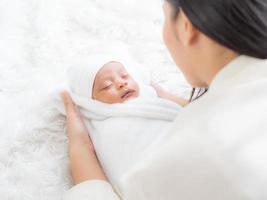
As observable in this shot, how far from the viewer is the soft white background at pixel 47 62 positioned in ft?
4.25

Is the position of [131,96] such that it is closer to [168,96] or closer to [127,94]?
[127,94]

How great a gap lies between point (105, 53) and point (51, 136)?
354mm

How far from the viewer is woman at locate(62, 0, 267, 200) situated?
2.34ft

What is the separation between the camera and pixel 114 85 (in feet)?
4.74

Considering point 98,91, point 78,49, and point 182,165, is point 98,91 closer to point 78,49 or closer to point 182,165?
point 78,49

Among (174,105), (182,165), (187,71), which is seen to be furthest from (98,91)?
(182,165)

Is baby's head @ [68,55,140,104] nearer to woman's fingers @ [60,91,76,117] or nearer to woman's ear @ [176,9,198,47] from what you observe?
woman's fingers @ [60,91,76,117]

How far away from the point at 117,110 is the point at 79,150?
0.17 m

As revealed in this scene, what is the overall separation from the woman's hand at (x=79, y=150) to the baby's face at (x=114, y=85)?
0.10 metres

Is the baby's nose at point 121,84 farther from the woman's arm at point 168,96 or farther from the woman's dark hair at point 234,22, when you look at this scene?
the woman's dark hair at point 234,22

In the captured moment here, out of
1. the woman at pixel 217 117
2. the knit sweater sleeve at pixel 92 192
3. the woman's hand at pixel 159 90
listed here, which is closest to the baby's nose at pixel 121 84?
the woman's hand at pixel 159 90

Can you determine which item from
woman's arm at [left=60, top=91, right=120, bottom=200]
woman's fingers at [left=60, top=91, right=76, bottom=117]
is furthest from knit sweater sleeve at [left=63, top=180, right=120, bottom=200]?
→ woman's fingers at [left=60, top=91, right=76, bottom=117]

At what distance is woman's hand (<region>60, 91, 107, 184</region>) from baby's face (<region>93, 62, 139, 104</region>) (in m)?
0.10

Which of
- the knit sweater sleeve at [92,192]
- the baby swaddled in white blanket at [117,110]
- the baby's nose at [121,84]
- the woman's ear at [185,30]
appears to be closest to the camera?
the woman's ear at [185,30]
